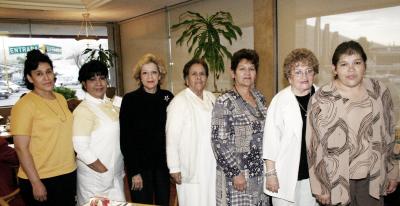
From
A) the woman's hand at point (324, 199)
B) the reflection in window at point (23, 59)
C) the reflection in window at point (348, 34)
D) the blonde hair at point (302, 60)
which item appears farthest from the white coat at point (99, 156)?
the reflection in window at point (23, 59)

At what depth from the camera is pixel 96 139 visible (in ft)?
7.21

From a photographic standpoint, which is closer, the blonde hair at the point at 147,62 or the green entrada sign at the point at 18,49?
the blonde hair at the point at 147,62

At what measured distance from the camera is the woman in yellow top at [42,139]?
6.43 ft

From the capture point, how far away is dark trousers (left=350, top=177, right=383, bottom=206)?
1.86m

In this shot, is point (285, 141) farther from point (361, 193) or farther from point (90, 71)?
point (90, 71)

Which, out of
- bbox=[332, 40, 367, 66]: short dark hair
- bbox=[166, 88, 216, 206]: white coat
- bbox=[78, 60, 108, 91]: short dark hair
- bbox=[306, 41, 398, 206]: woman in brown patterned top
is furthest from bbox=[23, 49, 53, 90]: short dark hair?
bbox=[332, 40, 367, 66]: short dark hair

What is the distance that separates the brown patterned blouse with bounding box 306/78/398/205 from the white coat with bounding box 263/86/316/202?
0.31ft

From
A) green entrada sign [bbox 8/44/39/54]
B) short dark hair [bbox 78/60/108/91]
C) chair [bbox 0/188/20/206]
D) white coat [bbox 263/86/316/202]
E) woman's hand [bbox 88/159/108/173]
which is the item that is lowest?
chair [bbox 0/188/20/206]

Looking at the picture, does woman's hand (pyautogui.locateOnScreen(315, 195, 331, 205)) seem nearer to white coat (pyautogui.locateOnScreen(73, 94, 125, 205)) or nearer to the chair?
white coat (pyautogui.locateOnScreen(73, 94, 125, 205))

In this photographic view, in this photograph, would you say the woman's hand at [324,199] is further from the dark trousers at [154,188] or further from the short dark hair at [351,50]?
the dark trousers at [154,188]

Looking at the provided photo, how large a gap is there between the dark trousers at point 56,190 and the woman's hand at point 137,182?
16.3 inches

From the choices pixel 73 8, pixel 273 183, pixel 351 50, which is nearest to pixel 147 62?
pixel 273 183

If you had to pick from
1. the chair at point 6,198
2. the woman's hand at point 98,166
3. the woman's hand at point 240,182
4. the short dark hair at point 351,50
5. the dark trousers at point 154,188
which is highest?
the short dark hair at point 351,50

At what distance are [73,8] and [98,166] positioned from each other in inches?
193
